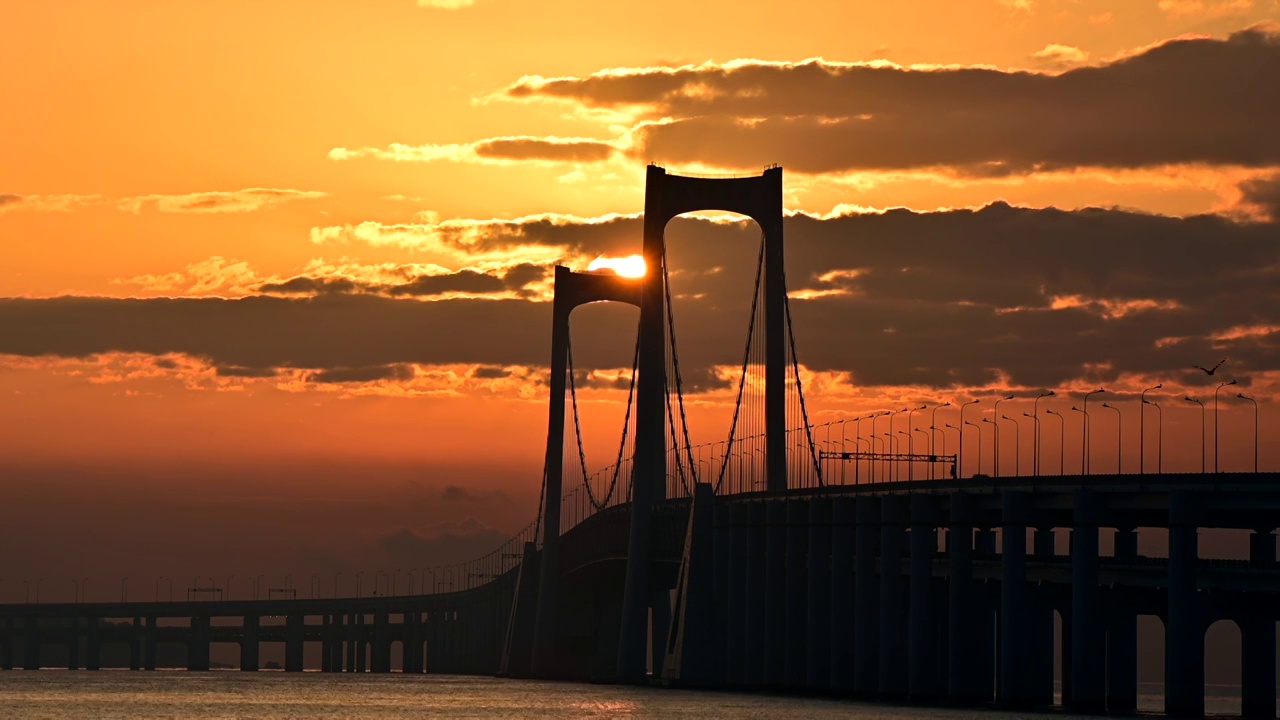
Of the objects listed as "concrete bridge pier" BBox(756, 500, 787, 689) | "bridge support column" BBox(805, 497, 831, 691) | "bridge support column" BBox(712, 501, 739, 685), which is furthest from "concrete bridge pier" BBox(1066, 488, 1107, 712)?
"bridge support column" BBox(712, 501, 739, 685)

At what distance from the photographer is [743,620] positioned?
110m

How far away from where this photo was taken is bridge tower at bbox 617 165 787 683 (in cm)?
11431

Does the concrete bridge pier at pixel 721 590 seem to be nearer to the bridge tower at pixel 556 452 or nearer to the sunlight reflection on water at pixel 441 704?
the sunlight reflection on water at pixel 441 704

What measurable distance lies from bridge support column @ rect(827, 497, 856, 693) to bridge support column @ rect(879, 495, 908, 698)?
402cm

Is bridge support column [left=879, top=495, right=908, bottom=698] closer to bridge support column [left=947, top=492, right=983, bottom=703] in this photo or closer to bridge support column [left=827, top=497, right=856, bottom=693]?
bridge support column [left=947, top=492, right=983, bottom=703]

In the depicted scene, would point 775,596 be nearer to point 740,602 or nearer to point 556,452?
point 740,602

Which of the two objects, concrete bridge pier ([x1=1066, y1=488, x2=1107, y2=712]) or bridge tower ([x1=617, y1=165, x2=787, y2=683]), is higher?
bridge tower ([x1=617, y1=165, x2=787, y2=683])

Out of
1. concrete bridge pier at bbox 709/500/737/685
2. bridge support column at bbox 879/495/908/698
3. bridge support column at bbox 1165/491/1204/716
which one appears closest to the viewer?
bridge support column at bbox 1165/491/1204/716

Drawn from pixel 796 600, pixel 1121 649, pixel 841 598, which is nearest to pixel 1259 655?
pixel 1121 649

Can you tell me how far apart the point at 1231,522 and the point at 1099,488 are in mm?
5215

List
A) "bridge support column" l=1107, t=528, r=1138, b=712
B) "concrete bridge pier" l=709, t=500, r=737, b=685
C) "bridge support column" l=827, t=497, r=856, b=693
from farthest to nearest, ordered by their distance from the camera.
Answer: "concrete bridge pier" l=709, t=500, r=737, b=685, "bridge support column" l=827, t=497, r=856, b=693, "bridge support column" l=1107, t=528, r=1138, b=712

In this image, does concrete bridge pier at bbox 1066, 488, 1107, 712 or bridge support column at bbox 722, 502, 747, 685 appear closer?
concrete bridge pier at bbox 1066, 488, 1107, 712

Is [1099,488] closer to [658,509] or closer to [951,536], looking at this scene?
[951,536]

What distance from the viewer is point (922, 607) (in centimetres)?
9131
